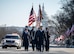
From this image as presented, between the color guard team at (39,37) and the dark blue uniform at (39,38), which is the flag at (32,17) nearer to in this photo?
the color guard team at (39,37)

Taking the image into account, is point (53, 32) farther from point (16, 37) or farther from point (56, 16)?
point (16, 37)

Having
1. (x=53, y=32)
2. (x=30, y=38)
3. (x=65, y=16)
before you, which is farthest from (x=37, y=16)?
(x=53, y=32)

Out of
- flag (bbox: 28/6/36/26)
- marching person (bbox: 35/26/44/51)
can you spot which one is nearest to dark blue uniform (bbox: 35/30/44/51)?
marching person (bbox: 35/26/44/51)

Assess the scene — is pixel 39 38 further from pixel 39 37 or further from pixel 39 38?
pixel 39 37

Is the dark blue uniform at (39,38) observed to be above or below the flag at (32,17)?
below

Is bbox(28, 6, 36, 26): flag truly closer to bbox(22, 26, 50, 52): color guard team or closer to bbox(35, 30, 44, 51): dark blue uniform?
bbox(22, 26, 50, 52): color guard team

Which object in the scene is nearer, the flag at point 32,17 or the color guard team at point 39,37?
the color guard team at point 39,37

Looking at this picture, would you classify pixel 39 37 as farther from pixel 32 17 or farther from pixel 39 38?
pixel 32 17

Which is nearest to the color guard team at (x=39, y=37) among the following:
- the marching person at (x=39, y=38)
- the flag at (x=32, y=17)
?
the marching person at (x=39, y=38)

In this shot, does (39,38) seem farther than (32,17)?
No

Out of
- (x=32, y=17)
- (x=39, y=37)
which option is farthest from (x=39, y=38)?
(x=32, y=17)

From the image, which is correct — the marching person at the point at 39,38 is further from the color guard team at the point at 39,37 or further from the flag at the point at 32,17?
the flag at the point at 32,17

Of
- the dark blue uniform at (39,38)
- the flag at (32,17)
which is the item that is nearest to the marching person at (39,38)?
the dark blue uniform at (39,38)

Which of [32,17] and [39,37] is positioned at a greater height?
[32,17]
